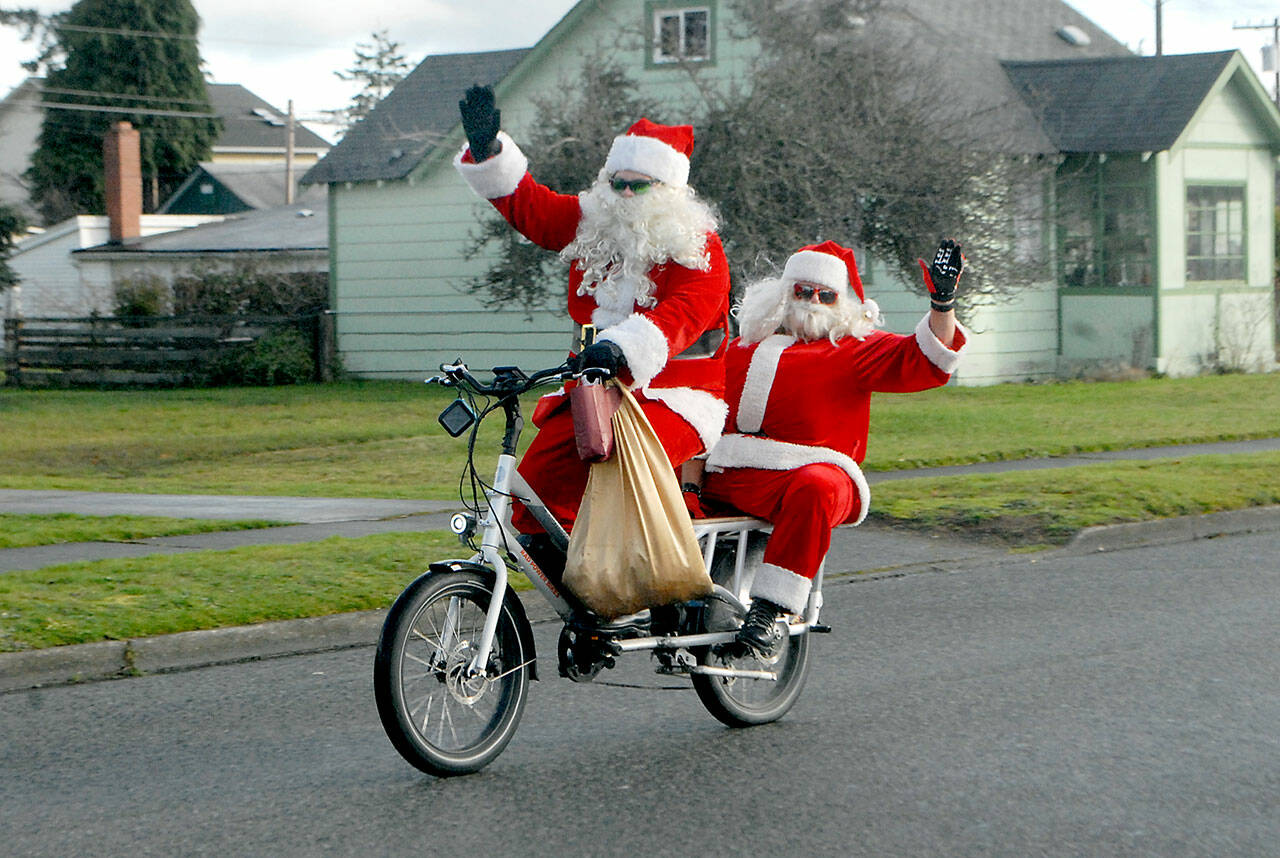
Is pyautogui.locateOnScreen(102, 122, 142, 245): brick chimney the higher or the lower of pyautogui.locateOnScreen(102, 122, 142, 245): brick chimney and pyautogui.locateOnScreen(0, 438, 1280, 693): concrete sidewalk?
→ the higher

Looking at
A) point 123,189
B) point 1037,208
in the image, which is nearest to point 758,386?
point 1037,208

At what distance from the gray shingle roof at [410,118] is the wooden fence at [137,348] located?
259 centimetres

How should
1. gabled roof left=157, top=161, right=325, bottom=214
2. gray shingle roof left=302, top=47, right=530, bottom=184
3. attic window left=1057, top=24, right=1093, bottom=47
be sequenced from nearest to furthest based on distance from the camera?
gray shingle roof left=302, top=47, right=530, bottom=184
attic window left=1057, top=24, right=1093, bottom=47
gabled roof left=157, top=161, right=325, bottom=214

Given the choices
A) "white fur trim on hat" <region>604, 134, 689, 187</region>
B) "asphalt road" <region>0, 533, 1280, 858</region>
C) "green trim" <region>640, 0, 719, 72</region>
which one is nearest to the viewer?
"asphalt road" <region>0, 533, 1280, 858</region>

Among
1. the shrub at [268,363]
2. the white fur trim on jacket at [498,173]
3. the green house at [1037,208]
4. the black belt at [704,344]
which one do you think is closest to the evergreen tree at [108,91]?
the green house at [1037,208]

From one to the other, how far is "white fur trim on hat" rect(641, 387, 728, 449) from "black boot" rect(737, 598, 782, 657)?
1.83ft

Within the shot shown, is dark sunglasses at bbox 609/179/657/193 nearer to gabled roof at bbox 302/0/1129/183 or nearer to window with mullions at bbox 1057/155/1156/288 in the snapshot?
gabled roof at bbox 302/0/1129/183

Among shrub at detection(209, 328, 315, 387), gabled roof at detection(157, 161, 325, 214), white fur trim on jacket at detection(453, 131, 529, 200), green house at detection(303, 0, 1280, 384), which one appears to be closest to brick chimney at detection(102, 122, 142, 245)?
gabled roof at detection(157, 161, 325, 214)

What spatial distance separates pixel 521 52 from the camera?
2866 cm

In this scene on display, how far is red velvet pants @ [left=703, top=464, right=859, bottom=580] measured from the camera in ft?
17.6

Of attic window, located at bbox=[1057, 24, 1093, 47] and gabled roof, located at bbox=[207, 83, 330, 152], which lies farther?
gabled roof, located at bbox=[207, 83, 330, 152]

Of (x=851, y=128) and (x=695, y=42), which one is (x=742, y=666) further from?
Answer: (x=695, y=42)

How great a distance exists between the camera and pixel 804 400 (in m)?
5.63

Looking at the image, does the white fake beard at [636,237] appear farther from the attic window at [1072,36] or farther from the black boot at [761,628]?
the attic window at [1072,36]
